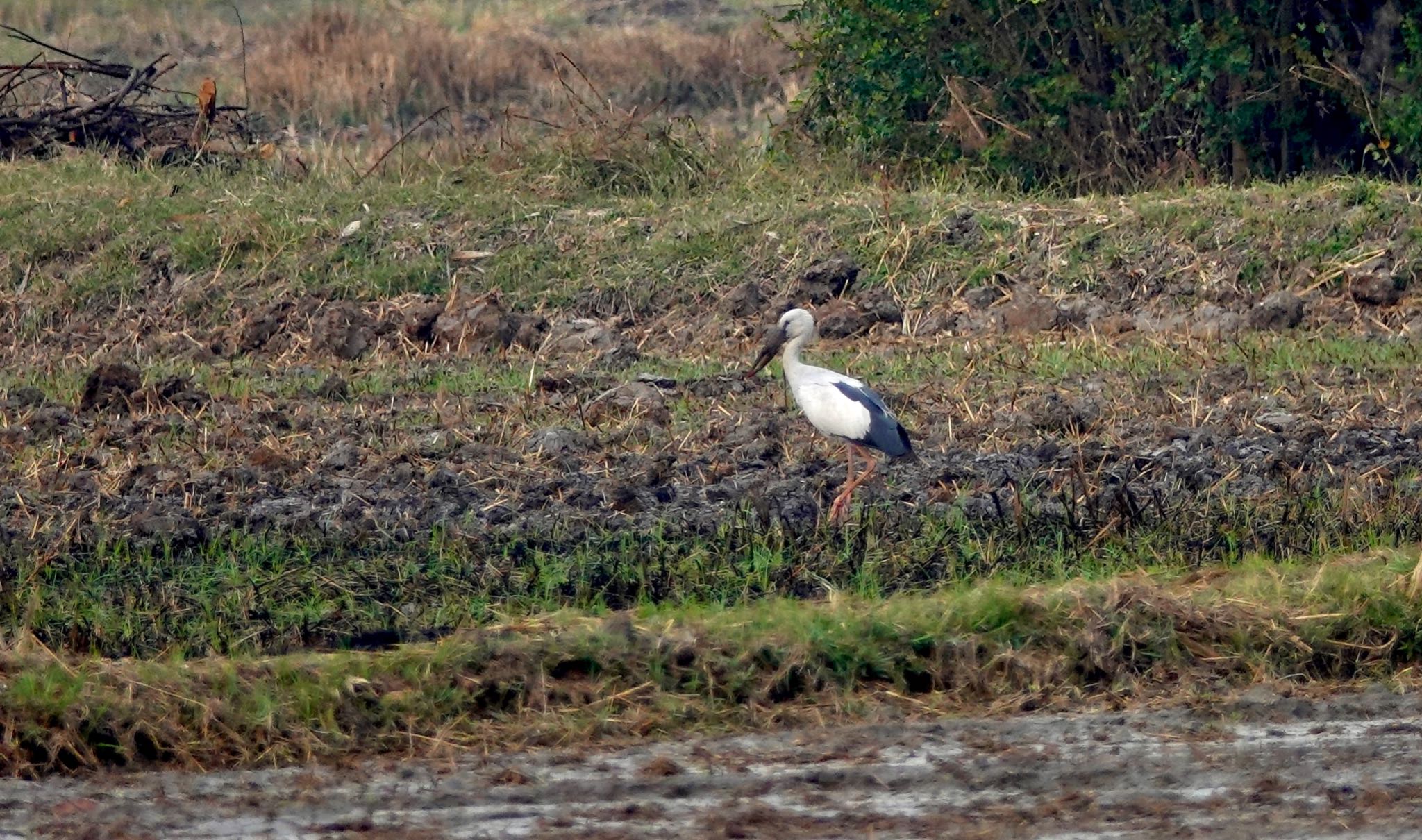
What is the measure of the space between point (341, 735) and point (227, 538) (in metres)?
1.83

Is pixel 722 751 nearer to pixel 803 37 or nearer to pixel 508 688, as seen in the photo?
pixel 508 688

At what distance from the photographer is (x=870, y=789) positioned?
4445mm

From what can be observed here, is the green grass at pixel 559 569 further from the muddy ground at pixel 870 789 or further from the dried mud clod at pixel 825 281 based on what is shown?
the dried mud clod at pixel 825 281

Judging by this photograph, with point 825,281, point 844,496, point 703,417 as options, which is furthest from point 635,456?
point 825,281

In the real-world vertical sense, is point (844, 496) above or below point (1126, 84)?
below

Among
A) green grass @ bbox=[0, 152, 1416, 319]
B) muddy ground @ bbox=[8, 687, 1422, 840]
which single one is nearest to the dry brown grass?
green grass @ bbox=[0, 152, 1416, 319]

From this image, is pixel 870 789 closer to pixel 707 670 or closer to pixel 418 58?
pixel 707 670

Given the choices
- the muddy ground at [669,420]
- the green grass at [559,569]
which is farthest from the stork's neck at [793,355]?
the green grass at [559,569]

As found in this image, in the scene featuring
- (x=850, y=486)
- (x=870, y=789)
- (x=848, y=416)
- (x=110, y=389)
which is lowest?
(x=110, y=389)

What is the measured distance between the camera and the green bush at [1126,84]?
12.0m

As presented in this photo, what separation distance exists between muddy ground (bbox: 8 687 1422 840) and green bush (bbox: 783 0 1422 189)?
779cm

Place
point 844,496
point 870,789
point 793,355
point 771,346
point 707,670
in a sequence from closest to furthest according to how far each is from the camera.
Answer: point 870,789, point 707,670, point 844,496, point 793,355, point 771,346

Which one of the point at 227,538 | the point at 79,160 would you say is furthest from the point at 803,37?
the point at 227,538

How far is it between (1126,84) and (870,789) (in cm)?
886
